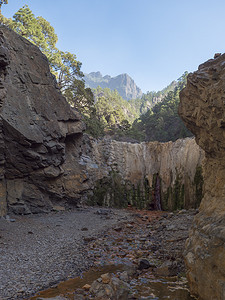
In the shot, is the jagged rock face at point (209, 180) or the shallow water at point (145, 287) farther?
the shallow water at point (145, 287)

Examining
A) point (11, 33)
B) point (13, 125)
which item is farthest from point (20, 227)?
point (11, 33)

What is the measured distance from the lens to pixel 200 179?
23516 mm

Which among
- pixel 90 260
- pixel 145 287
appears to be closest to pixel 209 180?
pixel 145 287

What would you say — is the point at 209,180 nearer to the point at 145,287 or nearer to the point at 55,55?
the point at 145,287

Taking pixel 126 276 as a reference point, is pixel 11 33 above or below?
above

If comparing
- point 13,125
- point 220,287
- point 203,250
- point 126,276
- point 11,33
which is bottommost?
point 126,276

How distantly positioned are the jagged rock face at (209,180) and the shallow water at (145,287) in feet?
2.71

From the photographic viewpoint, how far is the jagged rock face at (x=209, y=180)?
590cm

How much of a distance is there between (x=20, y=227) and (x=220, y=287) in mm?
11815

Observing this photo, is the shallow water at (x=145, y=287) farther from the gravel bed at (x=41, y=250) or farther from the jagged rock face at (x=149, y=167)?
the jagged rock face at (x=149, y=167)

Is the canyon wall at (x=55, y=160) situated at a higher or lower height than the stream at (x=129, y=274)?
higher

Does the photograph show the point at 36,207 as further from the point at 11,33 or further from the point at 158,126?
the point at 158,126

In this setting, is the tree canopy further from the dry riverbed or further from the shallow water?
the shallow water

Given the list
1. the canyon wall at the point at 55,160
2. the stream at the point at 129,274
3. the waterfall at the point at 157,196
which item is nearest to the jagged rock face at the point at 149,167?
the canyon wall at the point at 55,160
